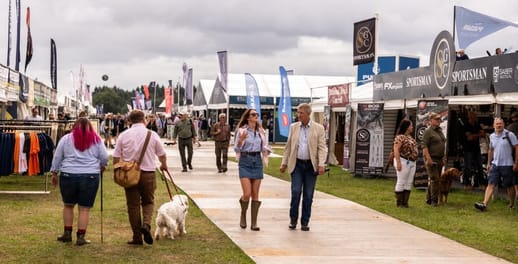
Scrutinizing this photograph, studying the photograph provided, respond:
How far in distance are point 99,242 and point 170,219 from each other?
85cm

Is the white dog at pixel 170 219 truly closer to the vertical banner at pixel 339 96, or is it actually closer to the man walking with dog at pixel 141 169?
the man walking with dog at pixel 141 169

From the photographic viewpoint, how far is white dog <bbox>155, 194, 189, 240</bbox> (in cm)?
924

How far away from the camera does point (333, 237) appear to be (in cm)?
984

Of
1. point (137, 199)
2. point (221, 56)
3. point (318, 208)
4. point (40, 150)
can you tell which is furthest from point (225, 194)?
point (221, 56)

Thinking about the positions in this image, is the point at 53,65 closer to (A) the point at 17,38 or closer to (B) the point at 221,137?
(A) the point at 17,38

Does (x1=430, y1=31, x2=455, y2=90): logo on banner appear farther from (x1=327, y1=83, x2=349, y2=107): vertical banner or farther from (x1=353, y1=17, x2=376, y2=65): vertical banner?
(x1=353, y1=17, x2=376, y2=65): vertical banner

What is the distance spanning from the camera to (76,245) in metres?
8.75

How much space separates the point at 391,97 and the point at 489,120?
108 inches

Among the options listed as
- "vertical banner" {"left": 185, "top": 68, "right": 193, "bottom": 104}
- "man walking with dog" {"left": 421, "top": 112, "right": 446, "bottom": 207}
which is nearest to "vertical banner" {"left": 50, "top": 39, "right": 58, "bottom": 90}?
"vertical banner" {"left": 185, "top": 68, "right": 193, "bottom": 104}

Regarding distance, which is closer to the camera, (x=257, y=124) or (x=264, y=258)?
(x=264, y=258)

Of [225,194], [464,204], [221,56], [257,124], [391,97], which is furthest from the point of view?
[221,56]

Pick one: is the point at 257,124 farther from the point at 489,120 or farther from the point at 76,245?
the point at 489,120

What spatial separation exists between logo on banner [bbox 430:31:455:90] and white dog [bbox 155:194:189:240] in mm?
8709

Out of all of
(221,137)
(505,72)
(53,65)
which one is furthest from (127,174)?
(53,65)
